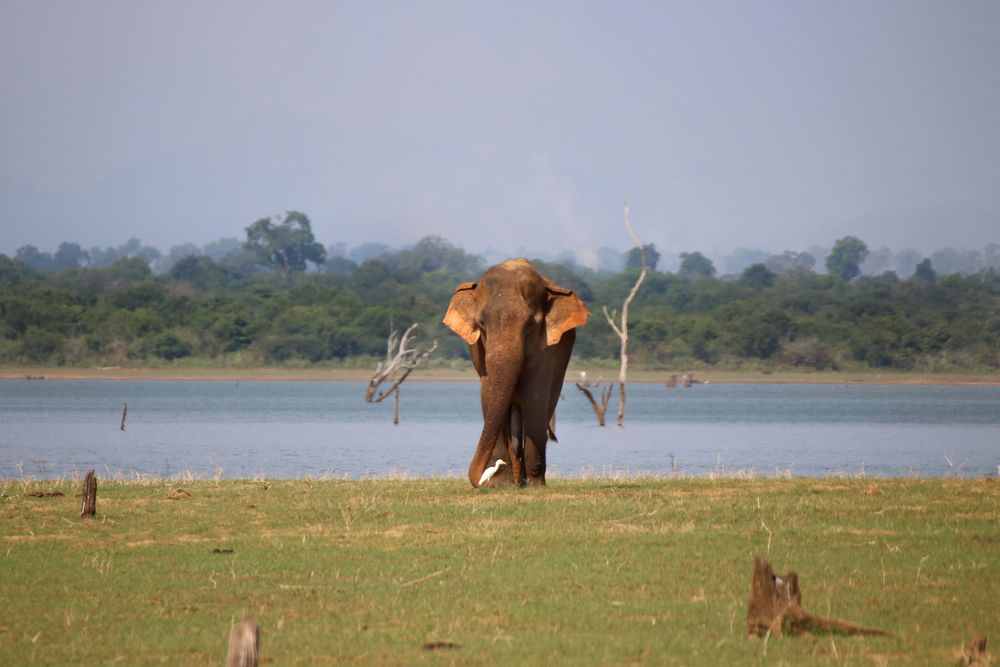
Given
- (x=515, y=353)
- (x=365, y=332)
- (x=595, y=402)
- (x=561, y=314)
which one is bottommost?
(x=595, y=402)

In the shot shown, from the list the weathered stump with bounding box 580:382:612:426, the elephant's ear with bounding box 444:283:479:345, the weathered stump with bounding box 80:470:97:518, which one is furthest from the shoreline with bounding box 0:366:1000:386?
the weathered stump with bounding box 80:470:97:518

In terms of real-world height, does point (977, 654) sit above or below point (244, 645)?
below

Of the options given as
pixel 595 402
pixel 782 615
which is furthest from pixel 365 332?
pixel 782 615

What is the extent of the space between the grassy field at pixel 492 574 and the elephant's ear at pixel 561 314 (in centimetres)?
228

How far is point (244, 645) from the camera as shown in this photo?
315 inches

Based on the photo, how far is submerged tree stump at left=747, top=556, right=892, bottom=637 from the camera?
1072cm

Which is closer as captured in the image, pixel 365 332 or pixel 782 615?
pixel 782 615

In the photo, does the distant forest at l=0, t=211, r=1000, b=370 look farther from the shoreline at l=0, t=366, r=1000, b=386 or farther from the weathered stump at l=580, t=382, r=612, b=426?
the weathered stump at l=580, t=382, r=612, b=426

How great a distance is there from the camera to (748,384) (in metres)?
133

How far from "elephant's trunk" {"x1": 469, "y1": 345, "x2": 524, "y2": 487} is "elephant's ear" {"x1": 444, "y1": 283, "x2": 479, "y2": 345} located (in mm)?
1020

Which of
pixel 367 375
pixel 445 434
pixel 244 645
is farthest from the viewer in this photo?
pixel 367 375

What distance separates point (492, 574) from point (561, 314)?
811 cm

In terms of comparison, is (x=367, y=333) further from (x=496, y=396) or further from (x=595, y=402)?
(x=496, y=396)

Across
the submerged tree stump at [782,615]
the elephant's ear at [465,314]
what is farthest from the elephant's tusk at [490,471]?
the submerged tree stump at [782,615]
